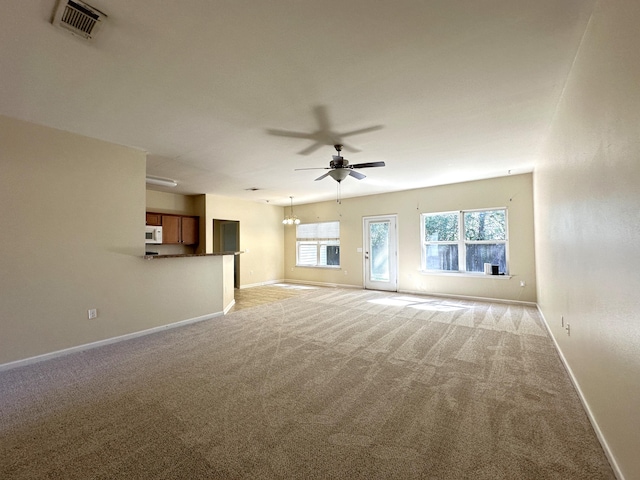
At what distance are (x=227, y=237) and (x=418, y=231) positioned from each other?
5.91m

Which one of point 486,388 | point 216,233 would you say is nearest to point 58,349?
point 486,388

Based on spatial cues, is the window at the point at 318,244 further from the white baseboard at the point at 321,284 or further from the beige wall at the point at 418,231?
the white baseboard at the point at 321,284

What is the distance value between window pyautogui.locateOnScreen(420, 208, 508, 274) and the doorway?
552cm

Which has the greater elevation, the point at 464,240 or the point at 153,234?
the point at 153,234

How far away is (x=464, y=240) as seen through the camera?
6559 millimetres

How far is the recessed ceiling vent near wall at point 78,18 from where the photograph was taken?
1.69 m

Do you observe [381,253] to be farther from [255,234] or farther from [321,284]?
[255,234]

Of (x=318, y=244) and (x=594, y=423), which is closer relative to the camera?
(x=594, y=423)

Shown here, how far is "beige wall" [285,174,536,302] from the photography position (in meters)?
5.81

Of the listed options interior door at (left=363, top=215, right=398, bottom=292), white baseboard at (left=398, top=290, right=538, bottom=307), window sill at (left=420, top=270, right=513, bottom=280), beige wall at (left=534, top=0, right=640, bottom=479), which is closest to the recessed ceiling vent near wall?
beige wall at (left=534, top=0, right=640, bottom=479)

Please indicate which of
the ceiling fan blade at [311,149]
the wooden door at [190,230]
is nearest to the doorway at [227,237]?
the wooden door at [190,230]

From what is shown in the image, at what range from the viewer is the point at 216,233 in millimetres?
8938


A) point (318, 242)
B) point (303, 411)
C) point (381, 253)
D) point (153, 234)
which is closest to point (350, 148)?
point (303, 411)

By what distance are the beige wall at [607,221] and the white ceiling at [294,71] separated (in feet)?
1.41
